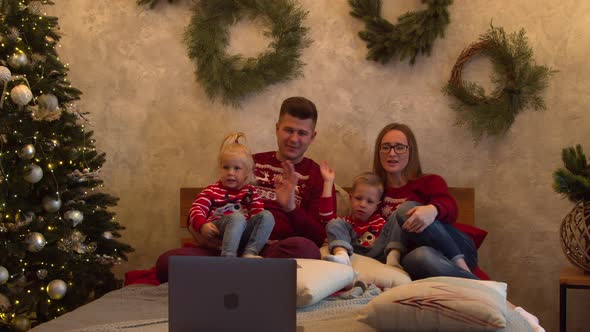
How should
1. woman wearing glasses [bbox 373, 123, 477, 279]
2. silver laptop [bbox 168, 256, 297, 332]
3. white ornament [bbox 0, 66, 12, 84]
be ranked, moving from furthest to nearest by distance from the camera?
white ornament [bbox 0, 66, 12, 84] → woman wearing glasses [bbox 373, 123, 477, 279] → silver laptop [bbox 168, 256, 297, 332]

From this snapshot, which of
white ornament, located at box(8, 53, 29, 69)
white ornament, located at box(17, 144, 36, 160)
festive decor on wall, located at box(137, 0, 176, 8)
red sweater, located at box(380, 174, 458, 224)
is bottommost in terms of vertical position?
red sweater, located at box(380, 174, 458, 224)

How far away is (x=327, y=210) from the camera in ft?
9.67

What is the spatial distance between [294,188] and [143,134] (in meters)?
1.08

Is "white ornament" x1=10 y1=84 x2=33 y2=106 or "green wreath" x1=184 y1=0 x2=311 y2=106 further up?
"green wreath" x1=184 y1=0 x2=311 y2=106

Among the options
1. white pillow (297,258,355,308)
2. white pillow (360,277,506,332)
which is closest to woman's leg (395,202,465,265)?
white pillow (297,258,355,308)

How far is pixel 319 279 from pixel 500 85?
5.19 ft

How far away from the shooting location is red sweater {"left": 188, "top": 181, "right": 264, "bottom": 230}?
2855 millimetres

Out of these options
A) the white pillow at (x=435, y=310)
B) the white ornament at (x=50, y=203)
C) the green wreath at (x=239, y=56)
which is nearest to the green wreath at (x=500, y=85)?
the green wreath at (x=239, y=56)

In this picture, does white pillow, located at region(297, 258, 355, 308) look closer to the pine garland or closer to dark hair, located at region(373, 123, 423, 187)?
dark hair, located at region(373, 123, 423, 187)

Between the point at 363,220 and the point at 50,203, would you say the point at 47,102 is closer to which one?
the point at 50,203

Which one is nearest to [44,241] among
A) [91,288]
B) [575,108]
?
[91,288]

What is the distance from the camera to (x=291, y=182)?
2.91 metres

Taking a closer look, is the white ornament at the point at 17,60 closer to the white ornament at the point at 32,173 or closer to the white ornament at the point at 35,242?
the white ornament at the point at 32,173

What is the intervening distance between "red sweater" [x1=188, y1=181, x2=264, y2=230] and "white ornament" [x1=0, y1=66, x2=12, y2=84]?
911 mm
